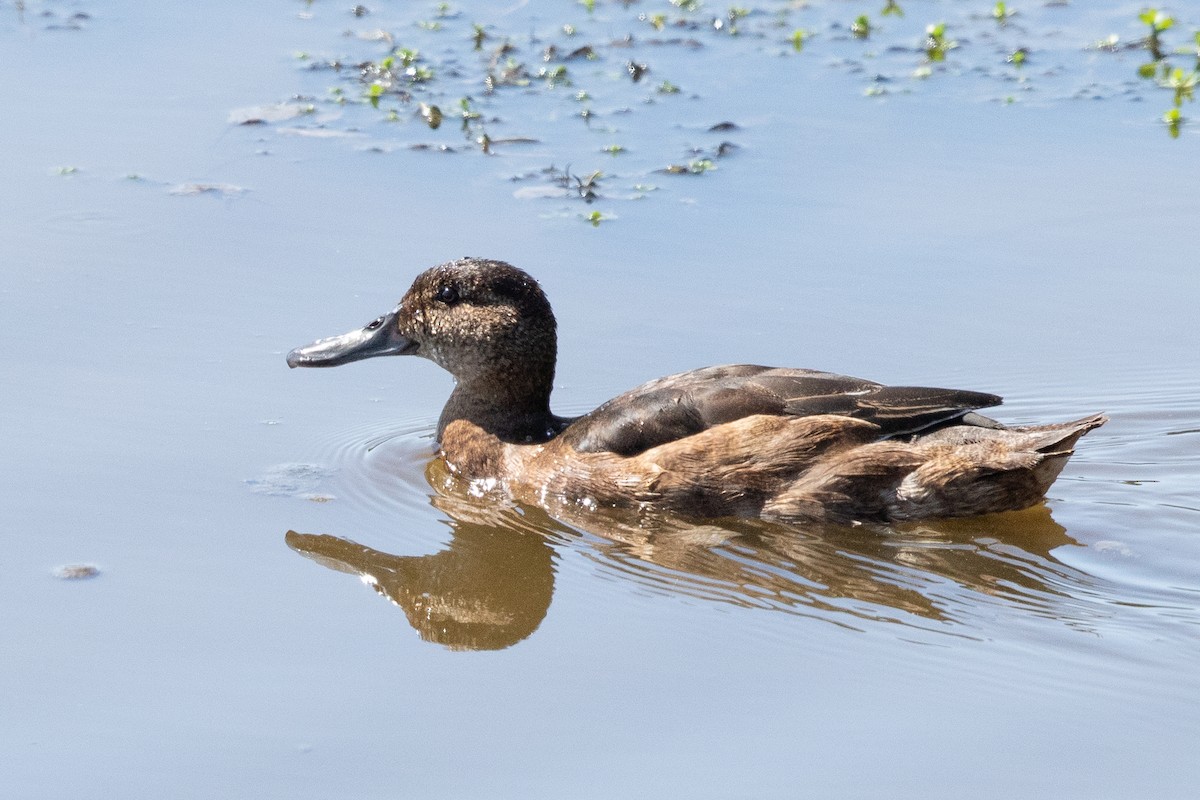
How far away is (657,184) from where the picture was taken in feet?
32.9

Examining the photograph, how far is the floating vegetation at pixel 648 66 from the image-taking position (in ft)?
35.1

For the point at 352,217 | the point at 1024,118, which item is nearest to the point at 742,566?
the point at 352,217

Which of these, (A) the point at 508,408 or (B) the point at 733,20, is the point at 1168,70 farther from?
(A) the point at 508,408

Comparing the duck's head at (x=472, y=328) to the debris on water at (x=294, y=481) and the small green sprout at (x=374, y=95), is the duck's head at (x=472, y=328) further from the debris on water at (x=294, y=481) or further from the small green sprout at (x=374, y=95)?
the small green sprout at (x=374, y=95)

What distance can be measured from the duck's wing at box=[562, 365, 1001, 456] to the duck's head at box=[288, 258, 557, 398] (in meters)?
0.72

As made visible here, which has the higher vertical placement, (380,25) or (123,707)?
(380,25)

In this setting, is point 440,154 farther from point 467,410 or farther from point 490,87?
point 467,410

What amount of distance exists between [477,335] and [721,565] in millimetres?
1825

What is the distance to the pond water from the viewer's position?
4.99 meters

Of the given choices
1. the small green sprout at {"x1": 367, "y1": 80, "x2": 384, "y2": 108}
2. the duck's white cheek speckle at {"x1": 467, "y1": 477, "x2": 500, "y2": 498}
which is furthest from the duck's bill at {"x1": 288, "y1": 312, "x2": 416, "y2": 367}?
the small green sprout at {"x1": 367, "y1": 80, "x2": 384, "y2": 108}

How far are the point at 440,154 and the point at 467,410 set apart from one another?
10.1ft

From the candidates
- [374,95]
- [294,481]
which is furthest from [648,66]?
[294,481]

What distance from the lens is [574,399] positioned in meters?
8.07

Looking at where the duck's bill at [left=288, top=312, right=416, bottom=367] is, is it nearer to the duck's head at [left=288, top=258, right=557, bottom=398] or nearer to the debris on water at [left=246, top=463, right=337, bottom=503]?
the duck's head at [left=288, top=258, right=557, bottom=398]
